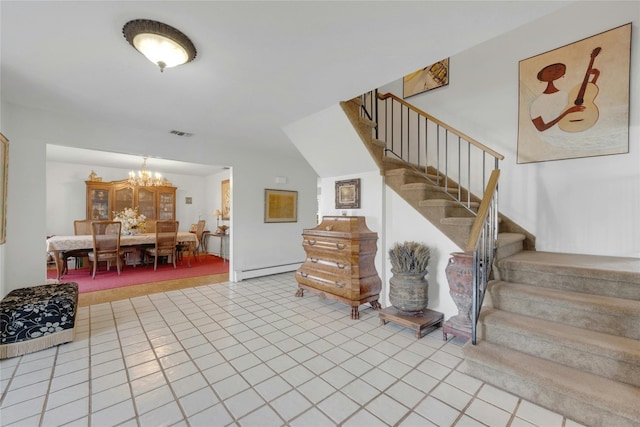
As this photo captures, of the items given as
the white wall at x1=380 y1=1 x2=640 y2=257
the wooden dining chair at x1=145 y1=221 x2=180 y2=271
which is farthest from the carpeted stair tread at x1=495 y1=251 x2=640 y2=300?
the wooden dining chair at x1=145 y1=221 x2=180 y2=271

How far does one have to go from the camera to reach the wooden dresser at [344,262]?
122 inches

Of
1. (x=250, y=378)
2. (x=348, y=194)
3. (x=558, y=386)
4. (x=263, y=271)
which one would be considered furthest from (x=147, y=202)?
(x=558, y=386)

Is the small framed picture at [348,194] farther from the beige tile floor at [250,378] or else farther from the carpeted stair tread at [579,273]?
the carpeted stair tread at [579,273]

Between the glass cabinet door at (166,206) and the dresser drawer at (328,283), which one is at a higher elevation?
the glass cabinet door at (166,206)

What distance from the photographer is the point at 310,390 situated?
1804 millimetres

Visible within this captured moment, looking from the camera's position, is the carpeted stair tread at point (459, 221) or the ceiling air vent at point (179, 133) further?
the ceiling air vent at point (179, 133)

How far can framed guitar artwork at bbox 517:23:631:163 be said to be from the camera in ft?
8.48

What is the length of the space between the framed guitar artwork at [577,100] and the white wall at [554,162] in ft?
0.22

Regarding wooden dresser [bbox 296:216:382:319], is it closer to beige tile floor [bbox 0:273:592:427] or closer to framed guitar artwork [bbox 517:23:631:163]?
beige tile floor [bbox 0:273:592:427]

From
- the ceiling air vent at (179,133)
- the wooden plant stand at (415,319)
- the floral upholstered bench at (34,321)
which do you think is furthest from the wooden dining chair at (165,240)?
the wooden plant stand at (415,319)

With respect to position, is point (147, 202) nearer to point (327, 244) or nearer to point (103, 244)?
point (103, 244)

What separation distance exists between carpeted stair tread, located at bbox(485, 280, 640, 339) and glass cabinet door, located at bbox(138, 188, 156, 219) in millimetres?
8264

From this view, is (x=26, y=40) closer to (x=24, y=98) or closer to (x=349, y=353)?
(x=24, y=98)

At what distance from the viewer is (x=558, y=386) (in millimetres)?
1568
